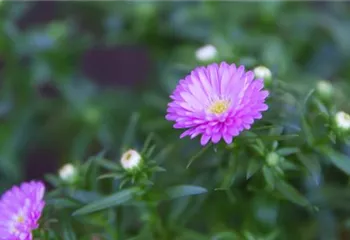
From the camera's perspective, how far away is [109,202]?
2.77 feet

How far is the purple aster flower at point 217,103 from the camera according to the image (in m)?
0.75

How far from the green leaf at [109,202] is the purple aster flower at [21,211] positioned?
0.05 metres

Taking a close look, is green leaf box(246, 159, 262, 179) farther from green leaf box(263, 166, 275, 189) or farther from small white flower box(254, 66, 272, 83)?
small white flower box(254, 66, 272, 83)

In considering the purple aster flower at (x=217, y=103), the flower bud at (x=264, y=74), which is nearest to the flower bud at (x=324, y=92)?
the flower bud at (x=264, y=74)

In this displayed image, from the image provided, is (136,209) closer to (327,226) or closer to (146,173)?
(146,173)

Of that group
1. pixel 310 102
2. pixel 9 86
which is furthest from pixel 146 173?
pixel 9 86

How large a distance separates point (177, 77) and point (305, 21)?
340mm

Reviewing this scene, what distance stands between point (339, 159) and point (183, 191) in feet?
0.73

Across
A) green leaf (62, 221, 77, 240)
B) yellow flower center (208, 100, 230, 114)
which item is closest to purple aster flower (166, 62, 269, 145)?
yellow flower center (208, 100, 230, 114)

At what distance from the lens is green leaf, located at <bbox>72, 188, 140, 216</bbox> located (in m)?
0.84

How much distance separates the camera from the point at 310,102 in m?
0.98

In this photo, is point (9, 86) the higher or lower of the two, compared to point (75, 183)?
higher

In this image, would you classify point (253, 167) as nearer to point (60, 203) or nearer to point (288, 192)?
point (288, 192)

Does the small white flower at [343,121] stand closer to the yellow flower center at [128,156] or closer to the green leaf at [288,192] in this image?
the green leaf at [288,192]
